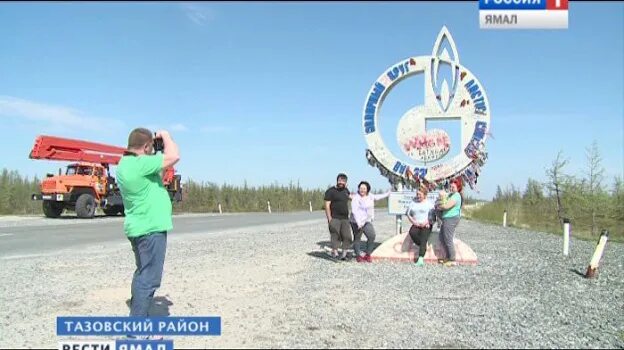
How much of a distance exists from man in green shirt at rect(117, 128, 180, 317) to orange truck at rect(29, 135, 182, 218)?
1929 cm

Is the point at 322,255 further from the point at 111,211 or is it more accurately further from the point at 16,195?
the point at 16,195

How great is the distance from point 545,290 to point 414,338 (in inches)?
142

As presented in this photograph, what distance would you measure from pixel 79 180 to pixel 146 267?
864 inches

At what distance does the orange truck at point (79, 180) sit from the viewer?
77.7 ft

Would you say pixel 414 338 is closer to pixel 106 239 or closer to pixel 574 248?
pixel 574 248

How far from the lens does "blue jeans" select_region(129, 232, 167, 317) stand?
4.99 meters

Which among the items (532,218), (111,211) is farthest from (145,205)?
(532,218)

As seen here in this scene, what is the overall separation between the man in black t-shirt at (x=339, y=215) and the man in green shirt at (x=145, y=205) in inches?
223

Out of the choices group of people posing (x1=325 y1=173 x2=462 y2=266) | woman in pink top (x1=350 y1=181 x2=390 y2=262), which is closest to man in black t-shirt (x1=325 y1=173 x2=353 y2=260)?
group of people posing (x1=325 y1=173 x2=462 y2=266)

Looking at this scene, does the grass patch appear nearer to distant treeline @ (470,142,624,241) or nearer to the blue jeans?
distant treeline @ (470,142,624,241)
